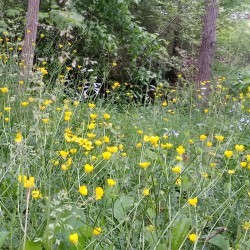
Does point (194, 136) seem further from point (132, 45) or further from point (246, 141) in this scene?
point (132, 45)

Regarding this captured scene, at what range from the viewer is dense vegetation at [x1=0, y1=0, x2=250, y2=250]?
1.58 meters

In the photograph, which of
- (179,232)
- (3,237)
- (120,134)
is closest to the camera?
(3,237)

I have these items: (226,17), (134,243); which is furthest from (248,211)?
(226,17)

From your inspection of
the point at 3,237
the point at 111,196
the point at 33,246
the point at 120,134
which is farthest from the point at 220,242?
the point at 120,134

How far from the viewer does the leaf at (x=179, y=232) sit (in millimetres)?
1690

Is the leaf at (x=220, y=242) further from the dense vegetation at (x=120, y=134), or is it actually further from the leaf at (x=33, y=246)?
the leaf at (x=33, y=246)

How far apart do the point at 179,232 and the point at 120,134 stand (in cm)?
134

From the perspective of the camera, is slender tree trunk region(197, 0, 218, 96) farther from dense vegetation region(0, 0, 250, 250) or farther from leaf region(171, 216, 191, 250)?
leaf region(171, 216, 191, 250)

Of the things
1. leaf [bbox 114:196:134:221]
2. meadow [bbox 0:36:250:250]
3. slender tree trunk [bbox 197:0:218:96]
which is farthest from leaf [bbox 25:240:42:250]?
slender tree trunk [bbox 197:0:218:96]

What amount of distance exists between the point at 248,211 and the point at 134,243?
713 mm

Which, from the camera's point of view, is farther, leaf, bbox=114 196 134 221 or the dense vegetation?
leaf, bbox=114 196 134 221

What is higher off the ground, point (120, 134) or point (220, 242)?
point (120, 134)

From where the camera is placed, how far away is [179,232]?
5.57ft

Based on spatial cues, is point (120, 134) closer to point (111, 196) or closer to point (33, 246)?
point (111, 196)
